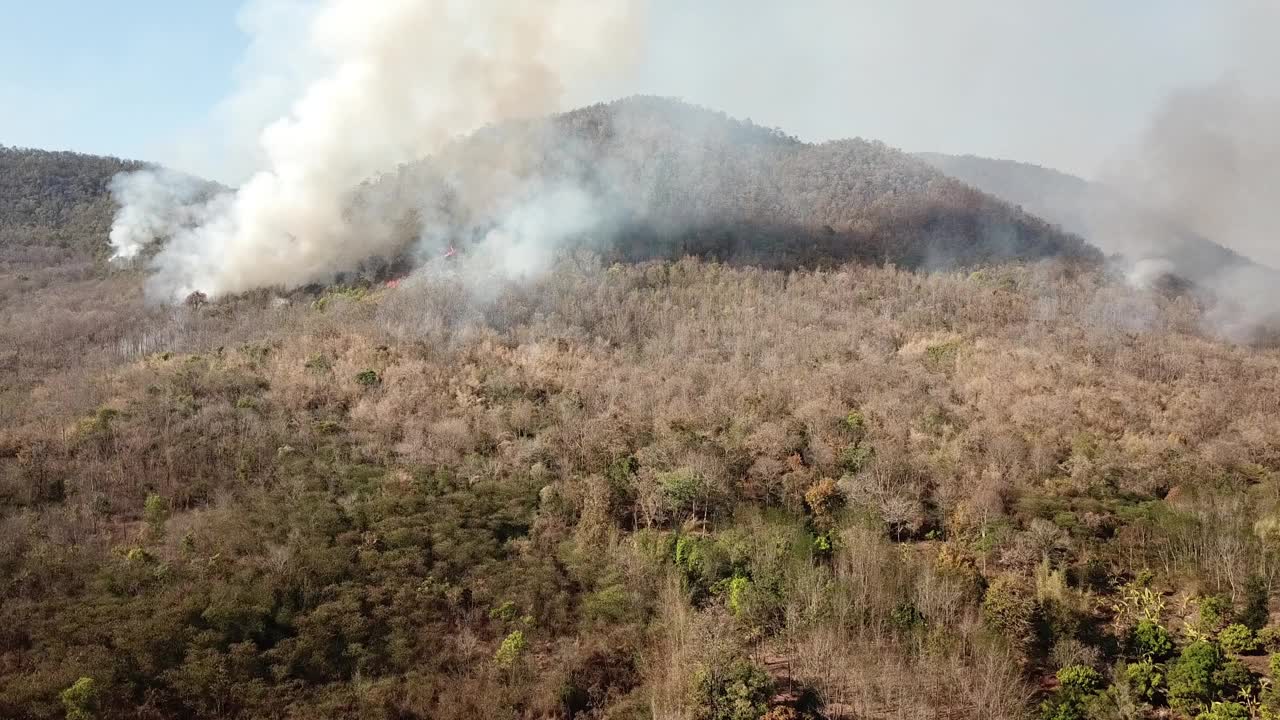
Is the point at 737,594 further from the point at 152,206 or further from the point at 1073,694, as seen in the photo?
the point at 152,206

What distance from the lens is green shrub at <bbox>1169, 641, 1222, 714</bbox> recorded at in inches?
689

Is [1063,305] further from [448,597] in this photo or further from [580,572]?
[448,597]

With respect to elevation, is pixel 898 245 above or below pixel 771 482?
above

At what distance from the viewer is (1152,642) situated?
63.4ft

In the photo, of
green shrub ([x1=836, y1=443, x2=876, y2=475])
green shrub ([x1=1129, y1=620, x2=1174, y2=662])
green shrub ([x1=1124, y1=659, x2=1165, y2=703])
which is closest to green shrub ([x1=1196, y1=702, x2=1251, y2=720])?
green shrub ([x1=1124, y1=659, x2=1165, y2=703])

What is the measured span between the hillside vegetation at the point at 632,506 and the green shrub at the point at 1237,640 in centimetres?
9

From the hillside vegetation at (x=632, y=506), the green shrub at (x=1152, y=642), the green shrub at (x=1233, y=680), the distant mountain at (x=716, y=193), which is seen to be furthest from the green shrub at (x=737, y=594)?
the distant mountain at (x=716, y=193)

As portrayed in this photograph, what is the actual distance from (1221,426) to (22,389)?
60616 mm

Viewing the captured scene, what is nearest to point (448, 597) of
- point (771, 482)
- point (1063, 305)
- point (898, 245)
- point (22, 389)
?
point (771, 482)

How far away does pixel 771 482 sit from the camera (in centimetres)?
3125

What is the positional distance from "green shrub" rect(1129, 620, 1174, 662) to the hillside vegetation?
0.10 metres

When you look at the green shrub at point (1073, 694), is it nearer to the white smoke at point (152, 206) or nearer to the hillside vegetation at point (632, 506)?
the hillside vegetation at point (632, 506)

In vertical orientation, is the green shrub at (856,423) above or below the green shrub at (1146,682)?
above

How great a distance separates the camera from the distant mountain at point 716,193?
Answer: 63.9 m
